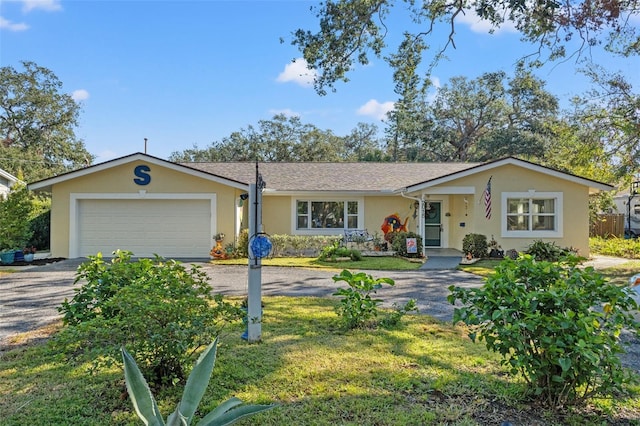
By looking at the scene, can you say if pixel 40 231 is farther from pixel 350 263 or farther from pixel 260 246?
pixel 260 246

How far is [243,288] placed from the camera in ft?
29.4

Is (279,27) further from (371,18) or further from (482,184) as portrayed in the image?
(482,184)

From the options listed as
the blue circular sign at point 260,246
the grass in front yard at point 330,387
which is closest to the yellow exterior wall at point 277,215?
the grass in front yard at point 330,387

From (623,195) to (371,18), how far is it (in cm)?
2872

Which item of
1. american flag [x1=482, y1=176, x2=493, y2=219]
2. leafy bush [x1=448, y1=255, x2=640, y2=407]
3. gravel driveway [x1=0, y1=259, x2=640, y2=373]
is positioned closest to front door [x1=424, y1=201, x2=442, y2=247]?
american flag [x1=482, y1=176, x2=493, y2=219]

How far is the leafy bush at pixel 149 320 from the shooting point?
3.17 metres

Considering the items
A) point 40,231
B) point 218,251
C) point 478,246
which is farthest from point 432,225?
point 40,231

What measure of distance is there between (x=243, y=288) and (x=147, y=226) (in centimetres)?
746

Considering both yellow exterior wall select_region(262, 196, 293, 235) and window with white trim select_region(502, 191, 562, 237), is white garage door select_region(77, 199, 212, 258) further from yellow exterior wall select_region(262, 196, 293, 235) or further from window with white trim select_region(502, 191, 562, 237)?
window with white trim select_region(502, 191, 562, 237)

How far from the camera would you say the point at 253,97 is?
21125mm

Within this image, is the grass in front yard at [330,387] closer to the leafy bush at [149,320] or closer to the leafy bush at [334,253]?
the leafy bush at [149,320]

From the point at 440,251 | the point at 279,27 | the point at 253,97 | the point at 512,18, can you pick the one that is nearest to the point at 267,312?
the point at 279,27

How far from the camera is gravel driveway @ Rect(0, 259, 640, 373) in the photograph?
6.43 metres

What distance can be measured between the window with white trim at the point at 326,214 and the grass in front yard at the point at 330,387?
38.1 feet
